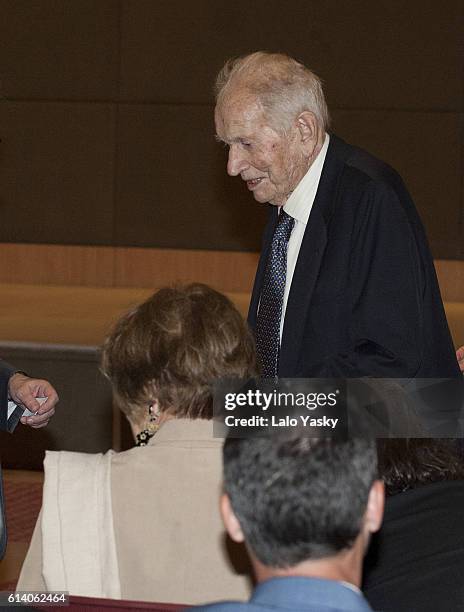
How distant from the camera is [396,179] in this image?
209 centimetres

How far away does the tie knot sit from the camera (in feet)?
7.22

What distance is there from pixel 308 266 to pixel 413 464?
24.0 inches

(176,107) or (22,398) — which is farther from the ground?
(22,398)

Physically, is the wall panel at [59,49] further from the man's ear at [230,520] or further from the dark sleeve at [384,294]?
the man's ear at [230,520]

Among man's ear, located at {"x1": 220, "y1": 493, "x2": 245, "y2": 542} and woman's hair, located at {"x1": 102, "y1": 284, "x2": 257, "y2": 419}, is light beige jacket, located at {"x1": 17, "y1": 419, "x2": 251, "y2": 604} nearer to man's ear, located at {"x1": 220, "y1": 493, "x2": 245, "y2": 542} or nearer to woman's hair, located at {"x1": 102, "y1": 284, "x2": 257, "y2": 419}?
woman's hair, located at {"x1": 102, "y1": 284, "x2": 257, "y2": 419}

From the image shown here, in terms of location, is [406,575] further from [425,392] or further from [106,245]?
[106,245]

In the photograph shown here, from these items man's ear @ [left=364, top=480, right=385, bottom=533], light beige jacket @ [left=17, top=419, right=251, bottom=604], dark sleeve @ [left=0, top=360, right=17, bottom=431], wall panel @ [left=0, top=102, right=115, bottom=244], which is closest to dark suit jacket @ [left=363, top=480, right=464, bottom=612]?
light beige jacket @ [left=17, top=419, right=251, bottom=604]

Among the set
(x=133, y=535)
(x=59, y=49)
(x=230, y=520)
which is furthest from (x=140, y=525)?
(x=59, y=49)

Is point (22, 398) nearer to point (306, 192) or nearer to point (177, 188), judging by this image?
point (306, 192)

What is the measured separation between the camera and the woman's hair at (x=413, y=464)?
5.02ft

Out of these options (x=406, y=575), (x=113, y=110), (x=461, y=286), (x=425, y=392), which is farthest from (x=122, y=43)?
(x=406, y=575)

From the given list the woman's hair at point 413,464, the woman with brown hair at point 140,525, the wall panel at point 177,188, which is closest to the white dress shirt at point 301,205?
the woman's hair at point 413,464

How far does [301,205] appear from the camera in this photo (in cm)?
215

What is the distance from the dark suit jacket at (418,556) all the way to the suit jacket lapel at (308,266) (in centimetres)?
60
